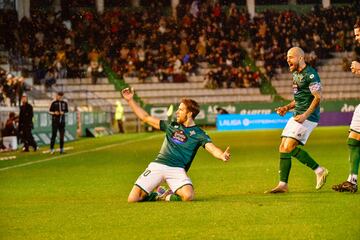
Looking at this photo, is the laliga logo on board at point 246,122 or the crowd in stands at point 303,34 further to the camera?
the crowd in stands at point 303,34

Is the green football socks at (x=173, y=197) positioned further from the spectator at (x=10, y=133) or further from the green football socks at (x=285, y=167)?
the spectator at (x=10, y=133)

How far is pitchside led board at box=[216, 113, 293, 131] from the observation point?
47344 mm

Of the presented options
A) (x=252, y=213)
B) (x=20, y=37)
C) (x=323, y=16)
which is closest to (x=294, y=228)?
(x=252, y=213)

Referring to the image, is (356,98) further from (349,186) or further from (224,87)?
(349,186)

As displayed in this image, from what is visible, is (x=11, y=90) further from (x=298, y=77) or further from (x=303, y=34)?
(x=298, y=77)

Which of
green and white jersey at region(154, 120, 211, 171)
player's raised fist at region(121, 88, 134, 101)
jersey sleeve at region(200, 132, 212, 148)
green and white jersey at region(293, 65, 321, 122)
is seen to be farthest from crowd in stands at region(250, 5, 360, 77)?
player's raised fist at region(121, 88, 134, 101)

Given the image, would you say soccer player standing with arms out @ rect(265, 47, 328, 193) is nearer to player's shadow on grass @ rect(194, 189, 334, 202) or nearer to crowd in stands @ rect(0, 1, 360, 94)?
player's shadow on grass @ rect(194, 189, 334, 202)

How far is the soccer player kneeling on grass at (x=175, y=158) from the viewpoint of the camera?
40.9 ft

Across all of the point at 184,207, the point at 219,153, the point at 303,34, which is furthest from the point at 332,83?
the point at 184,207

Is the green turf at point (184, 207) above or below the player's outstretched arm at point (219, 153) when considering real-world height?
below

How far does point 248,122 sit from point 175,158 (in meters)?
35.2

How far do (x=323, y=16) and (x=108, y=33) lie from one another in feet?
45.3

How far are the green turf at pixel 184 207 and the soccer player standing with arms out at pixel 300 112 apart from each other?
0.33 meters

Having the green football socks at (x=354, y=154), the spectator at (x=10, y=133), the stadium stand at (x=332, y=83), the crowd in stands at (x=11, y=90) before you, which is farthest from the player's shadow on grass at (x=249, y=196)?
the stadium stand at (x=332, y=83)
